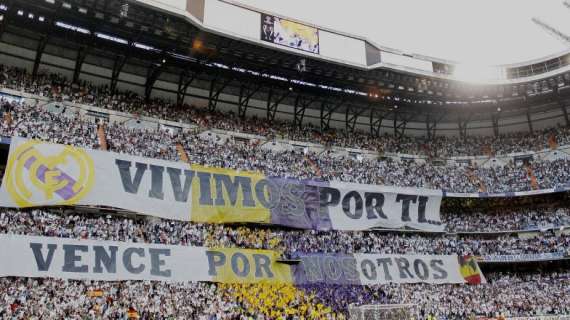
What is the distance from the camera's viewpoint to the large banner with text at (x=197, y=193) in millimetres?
30047

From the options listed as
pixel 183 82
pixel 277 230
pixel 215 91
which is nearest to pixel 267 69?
pixel 215 91

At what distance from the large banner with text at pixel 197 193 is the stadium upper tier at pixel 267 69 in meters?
9.93

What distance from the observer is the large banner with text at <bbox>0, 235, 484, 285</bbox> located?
27031 millimetres

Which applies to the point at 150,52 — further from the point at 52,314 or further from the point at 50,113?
the point at 52,314

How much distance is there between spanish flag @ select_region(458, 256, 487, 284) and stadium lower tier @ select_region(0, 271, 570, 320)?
892 mm

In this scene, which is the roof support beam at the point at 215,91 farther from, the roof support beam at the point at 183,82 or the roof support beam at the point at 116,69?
the roof support beam at the point at 116,69

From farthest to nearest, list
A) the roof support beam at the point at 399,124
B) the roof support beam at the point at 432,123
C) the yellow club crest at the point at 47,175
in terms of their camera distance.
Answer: the roof support beam at the point at 432,123 → the roof support beam at the point at 399,124 → the yellow club crest at the point at 47,175

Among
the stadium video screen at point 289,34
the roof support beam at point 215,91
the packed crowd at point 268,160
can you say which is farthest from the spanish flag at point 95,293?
the roof support beam at point 215,91

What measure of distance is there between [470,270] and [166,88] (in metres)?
33.6

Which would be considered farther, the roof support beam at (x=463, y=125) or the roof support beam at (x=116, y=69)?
the roof support beam at (x=463, y=125)

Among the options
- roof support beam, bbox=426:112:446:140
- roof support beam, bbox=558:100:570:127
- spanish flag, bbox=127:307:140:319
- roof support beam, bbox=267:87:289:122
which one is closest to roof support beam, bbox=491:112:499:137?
roof support beam, bbox=426:112:446:140

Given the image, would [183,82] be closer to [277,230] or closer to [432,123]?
[277,230]

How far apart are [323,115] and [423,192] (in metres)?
14.3

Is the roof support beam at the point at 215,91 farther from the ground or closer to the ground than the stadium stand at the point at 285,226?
farther from the ground
